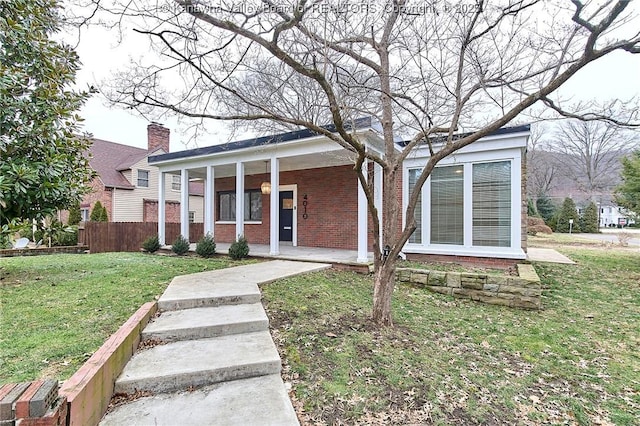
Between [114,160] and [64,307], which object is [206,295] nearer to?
[64,307]

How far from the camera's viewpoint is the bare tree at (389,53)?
3.47 meters

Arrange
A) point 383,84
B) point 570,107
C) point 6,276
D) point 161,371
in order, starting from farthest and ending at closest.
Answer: point 6,276 < point 383,84 < point 570,107 < point 161,371

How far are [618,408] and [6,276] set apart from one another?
9.03 m

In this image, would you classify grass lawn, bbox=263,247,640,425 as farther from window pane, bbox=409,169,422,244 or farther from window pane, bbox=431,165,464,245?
window pane, bbox=409,169,422,244

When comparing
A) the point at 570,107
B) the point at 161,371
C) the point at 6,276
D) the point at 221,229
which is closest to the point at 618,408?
the point at 570,107

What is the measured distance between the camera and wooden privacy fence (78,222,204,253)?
11680 millimetres

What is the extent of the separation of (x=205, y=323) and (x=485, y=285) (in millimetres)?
4844

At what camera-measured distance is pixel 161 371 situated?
2.59 m

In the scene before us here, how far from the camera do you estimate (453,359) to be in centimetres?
338

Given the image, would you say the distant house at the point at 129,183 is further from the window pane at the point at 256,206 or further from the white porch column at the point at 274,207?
the white porch column at the point at 274,207

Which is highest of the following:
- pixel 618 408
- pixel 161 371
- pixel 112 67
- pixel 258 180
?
pixel 112 67

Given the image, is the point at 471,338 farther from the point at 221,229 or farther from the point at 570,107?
the point at 221,229

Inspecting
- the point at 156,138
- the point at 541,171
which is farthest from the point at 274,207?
the point at 541,171

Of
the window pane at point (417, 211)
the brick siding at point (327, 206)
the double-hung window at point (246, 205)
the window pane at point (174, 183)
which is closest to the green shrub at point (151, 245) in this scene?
the double-hung window at point (246, 205)
